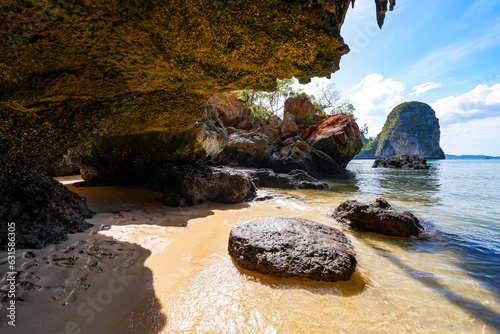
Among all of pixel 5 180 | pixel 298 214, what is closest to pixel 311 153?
pixel 298 214

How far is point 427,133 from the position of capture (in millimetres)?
72938

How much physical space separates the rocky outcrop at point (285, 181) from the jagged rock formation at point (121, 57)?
678 centimetres

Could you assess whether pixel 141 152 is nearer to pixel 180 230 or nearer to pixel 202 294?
pixel 180 230

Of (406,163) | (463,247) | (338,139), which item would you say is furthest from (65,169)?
(406,163)

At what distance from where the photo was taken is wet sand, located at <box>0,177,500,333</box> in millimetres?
1535

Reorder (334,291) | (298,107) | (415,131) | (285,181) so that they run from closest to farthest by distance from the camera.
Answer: (334,291)
(285,181)
(298,107)
(415,131)

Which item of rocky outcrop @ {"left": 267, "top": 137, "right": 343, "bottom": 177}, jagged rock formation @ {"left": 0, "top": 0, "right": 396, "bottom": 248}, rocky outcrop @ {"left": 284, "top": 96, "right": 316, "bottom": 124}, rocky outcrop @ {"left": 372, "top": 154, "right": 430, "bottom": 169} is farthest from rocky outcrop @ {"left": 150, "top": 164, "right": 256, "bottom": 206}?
rocky outcrop @ {"left": 372, "top": 154, "right": 430, "bottom": 169}

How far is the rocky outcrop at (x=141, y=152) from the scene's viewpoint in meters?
5.98

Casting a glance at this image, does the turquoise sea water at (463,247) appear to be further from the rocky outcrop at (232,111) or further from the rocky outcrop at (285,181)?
the rocky outcrop at (232,111)

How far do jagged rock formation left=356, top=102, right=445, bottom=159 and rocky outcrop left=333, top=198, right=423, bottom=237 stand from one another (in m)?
90.6

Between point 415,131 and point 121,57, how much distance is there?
95795 millimetres

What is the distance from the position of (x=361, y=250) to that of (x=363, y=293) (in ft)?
4.29

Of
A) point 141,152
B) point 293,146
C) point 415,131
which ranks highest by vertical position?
point 415,131

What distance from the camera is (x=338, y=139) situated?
17.1 m
